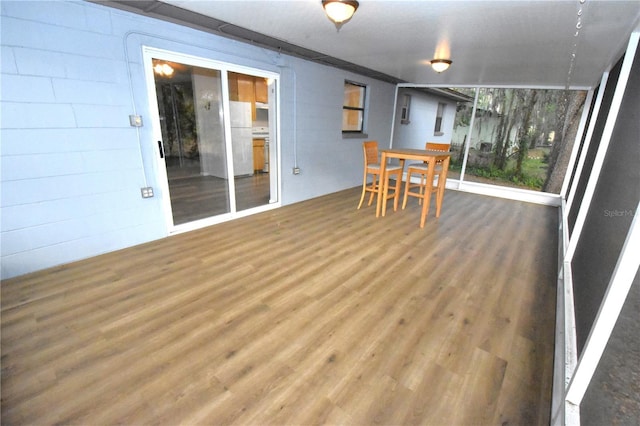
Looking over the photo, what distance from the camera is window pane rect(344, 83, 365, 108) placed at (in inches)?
216

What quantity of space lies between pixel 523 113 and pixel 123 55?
6632 millimetres

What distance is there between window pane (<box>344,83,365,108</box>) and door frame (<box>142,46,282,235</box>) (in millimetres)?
1978

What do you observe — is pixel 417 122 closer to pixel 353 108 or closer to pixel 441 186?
pixel 353 108

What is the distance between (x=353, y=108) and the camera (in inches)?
221

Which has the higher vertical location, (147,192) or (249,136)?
(249,136)

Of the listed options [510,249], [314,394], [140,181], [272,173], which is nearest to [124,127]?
[140,181]


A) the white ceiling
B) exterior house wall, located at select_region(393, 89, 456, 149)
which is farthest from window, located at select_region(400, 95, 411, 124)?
the white ceiling

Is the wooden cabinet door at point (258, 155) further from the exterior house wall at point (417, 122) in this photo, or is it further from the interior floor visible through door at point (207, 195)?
the exterior house wall at point (417, 122)

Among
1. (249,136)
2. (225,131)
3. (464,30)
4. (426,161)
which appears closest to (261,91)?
(249,136)

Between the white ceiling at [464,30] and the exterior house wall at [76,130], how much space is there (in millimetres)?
621

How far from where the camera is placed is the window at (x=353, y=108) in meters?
5.53

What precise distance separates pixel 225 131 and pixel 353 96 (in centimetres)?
311

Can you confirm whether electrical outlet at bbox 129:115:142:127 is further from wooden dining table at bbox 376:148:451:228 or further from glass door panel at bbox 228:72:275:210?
wooden dining table at bbox 376:148:451:228

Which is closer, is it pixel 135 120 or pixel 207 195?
pixel 135 120
